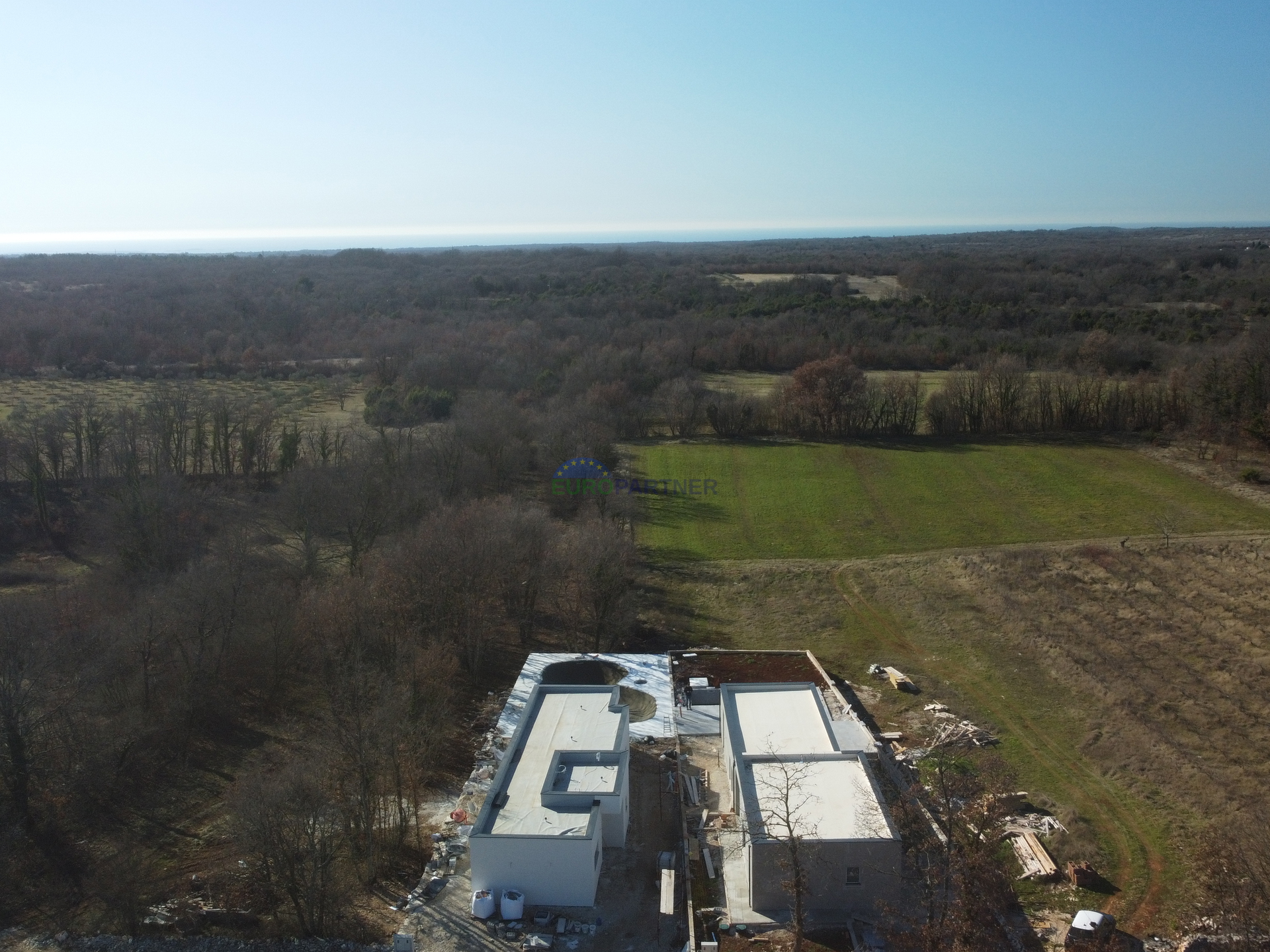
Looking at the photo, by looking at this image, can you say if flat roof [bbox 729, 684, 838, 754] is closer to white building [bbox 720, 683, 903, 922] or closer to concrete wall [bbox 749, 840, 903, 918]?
white building [bbox 720, 683, 903, 922]

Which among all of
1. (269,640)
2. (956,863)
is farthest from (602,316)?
(956,863)

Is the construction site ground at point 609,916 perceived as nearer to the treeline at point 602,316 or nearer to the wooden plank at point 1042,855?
the wooden plank at point 1042,855

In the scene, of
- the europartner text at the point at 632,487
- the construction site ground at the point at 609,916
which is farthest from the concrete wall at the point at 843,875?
the europartner text at the point at 632,487

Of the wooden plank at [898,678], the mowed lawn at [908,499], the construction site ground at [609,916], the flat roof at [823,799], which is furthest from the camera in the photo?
the mowed lawn at [908,499]

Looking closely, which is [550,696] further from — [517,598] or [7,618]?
[7,618]

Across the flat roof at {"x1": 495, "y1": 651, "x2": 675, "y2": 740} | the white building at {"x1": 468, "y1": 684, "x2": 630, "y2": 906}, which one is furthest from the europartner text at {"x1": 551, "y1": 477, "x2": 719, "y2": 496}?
the white building at {"x1": 468, "y1": 684, "x2": 630, "y2": 906}

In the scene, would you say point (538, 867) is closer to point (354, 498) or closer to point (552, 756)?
point (552, 756)
